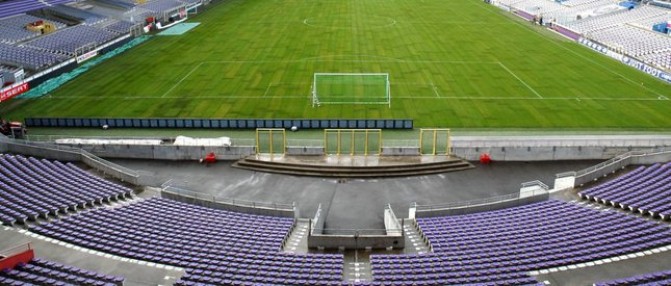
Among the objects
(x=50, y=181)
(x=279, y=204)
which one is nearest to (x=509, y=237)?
(x=279, y=204)

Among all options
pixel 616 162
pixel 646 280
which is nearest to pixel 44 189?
pixel 646 280

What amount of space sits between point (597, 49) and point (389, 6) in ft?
134

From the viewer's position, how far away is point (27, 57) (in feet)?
189

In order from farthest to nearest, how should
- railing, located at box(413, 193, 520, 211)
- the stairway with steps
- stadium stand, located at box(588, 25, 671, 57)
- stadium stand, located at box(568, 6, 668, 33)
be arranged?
stadium stand, located at box(568, 6, 668, 33), stadium stand, located at box(588, 25, 671, 57), the stairway with steps, railing, located at box(413, 193, 520, 211)

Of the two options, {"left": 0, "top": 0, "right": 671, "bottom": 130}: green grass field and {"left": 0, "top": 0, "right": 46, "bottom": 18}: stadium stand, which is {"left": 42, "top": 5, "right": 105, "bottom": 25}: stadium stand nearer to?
{"left": 0, "top": 0, "right": 46, "bottom": 18}: stadium stand

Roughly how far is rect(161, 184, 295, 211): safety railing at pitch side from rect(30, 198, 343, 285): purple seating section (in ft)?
4.10

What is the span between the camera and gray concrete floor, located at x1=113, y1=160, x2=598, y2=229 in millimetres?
31938

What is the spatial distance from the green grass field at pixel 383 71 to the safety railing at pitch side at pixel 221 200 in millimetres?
14478

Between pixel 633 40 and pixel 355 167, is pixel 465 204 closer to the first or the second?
pixel 355 167

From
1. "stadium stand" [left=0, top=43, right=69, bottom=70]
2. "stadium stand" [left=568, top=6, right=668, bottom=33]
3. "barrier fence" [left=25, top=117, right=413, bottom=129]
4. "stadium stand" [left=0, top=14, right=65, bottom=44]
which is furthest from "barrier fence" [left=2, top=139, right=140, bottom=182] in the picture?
"stadium stand" [left=568, top=6, right=668, bottom=33]

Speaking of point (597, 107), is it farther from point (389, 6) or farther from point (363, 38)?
point (389, 6)

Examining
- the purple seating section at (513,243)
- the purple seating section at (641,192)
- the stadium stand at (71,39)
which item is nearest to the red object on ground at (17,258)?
the purple seating section at (513,243)

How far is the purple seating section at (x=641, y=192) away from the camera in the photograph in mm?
28105

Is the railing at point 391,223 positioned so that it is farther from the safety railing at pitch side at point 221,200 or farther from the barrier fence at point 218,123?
the barrier fence at point 218,123
